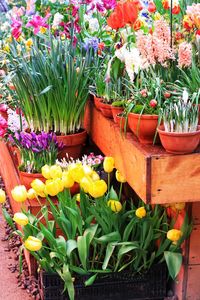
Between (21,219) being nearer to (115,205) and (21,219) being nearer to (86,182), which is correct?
(86,182)

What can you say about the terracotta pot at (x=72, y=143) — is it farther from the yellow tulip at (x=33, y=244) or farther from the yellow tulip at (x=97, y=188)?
the yellow tulip at (x=33, y=244)

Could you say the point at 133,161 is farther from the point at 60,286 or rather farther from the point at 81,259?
the point at 60,286

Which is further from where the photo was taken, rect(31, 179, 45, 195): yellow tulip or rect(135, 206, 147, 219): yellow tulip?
rect(31, 179, 45, 195): yellow tulip

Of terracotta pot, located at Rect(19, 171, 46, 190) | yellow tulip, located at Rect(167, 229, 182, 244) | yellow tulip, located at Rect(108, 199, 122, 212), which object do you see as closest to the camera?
yellow tulip, located at Rect(167, 229, 182, 244)

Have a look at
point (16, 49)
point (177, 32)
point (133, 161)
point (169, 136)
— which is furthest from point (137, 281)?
point (16, 49)

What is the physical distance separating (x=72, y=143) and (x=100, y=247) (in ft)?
2.63

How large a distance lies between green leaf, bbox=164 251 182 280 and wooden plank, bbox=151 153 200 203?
438mm

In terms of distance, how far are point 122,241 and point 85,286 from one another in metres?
→ 0.28

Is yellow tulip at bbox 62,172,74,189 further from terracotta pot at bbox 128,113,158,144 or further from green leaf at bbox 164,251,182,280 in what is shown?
green leaf at bbox 164,251,182,280

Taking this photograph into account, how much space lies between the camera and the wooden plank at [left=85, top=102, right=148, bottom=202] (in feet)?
7.26

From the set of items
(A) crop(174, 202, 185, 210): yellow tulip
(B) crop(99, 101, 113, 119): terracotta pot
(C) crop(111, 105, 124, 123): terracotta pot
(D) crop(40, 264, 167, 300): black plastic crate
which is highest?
(C) crop(111, 105, 124, 123): terracotta pot

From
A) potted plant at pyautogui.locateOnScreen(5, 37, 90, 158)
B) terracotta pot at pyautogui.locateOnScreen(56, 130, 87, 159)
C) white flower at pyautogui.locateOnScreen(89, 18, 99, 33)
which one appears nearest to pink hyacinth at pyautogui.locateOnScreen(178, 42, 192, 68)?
potted plant at pyautogui.locateOnScreen(5, 37, 90, 158)

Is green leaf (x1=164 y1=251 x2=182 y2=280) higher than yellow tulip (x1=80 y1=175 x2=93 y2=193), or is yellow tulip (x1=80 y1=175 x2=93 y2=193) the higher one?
yellow tulip (x1=80 y1=175 x2=93 y2=193)

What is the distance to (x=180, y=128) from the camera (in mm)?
2170
